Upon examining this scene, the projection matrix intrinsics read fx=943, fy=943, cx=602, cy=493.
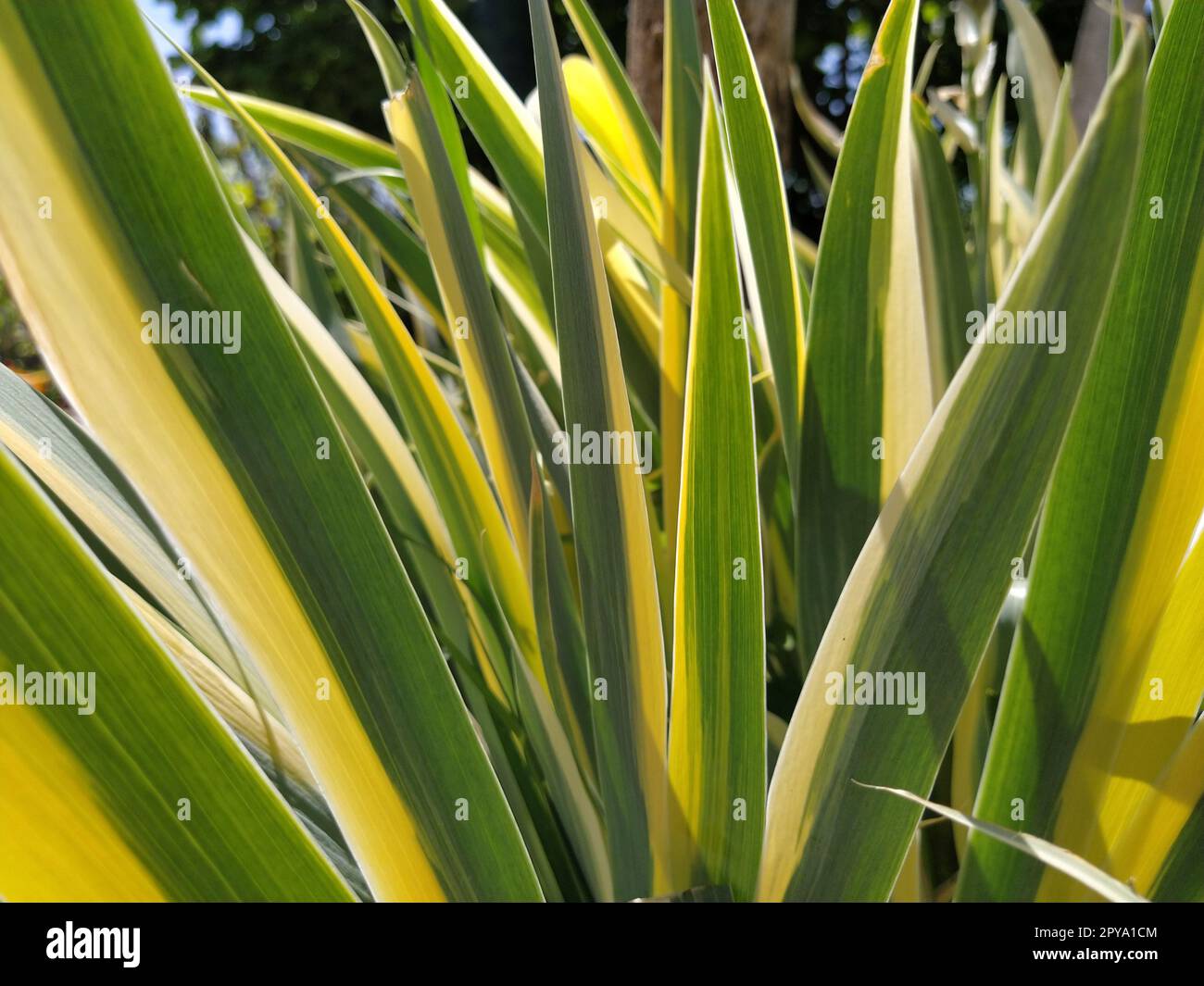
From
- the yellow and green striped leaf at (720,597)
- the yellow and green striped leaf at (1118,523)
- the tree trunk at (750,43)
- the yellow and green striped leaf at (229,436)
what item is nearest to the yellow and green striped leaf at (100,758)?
the yellow and green striped leaf at (229,436)

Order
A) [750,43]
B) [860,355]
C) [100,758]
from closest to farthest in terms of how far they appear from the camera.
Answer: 1. [100,758]
2. [860,355]
3. [750,43]

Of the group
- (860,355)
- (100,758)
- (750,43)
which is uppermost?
(750,43)

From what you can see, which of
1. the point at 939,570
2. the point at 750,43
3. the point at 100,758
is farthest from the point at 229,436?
the point at 750,43

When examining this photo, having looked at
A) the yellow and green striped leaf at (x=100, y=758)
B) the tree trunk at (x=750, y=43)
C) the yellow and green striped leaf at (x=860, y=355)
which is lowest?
the yellow and green striped leaf at (x=100, y=758)

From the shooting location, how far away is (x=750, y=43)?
133 centimetres

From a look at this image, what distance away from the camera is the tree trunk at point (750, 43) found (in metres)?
1.29

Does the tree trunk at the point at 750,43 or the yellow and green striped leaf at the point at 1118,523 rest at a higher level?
the tree trunk at the point at 750,43

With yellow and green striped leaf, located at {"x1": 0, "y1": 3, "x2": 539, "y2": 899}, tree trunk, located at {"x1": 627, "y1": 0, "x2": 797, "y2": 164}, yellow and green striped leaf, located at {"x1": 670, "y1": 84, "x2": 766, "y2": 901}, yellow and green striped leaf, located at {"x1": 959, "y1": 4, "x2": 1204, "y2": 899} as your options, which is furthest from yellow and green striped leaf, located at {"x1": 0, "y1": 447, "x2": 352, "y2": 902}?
tree trunk, located at {"x1": 627, "y1": 0, "x2": 797, "y2": 164}

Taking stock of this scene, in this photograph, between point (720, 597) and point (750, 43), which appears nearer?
point (720, 597)

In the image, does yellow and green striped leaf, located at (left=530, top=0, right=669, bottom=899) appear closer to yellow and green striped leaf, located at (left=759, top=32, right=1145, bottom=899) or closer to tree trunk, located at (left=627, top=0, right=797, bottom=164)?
yellow and green striped leaf, located at (left=759, top=32, right=1145, bottom=899)

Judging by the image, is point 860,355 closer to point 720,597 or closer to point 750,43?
point 720,597

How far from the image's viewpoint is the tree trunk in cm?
129

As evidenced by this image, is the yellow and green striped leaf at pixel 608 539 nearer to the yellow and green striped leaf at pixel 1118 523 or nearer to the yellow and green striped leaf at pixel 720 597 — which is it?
the yellow and green striped leaf at pixel 720 597

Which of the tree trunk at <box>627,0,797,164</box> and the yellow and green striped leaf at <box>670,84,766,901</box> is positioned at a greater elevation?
the tree trunk at <box>627,0,797,164</box>
